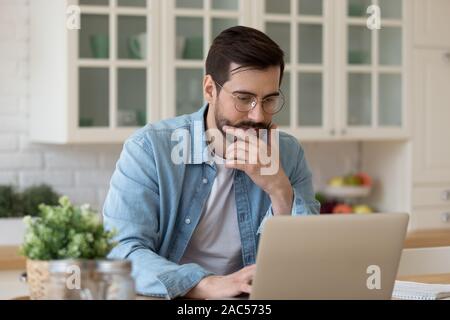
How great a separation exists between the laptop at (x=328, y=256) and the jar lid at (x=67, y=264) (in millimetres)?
305

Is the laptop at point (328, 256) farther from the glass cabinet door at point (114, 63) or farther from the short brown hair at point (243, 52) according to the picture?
the glass cabinet door at point (114, 63)

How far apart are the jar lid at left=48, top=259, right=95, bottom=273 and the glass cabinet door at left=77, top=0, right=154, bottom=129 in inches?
88.4

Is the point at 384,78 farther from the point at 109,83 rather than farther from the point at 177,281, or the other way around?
the point at 177,281

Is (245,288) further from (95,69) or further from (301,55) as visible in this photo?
(301,55)

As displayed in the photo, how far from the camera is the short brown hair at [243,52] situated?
221 centimetres

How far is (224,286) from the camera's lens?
1.75 metres

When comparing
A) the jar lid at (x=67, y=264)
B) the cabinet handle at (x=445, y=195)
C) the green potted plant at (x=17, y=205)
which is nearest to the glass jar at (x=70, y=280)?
the jar lid at (x=67, y=264)

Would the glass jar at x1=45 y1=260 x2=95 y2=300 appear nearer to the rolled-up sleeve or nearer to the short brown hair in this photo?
the rolled-up sleeve

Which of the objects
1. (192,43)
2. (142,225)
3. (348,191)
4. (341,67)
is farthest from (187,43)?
(142,225)

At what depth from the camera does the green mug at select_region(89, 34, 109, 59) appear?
355cm

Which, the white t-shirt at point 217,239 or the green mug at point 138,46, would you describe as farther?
the green mug at point 138,46

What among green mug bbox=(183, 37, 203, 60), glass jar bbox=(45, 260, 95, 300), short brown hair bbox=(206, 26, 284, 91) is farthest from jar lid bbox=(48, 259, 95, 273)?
green mug bbox=(183, 37, 203, 60)
